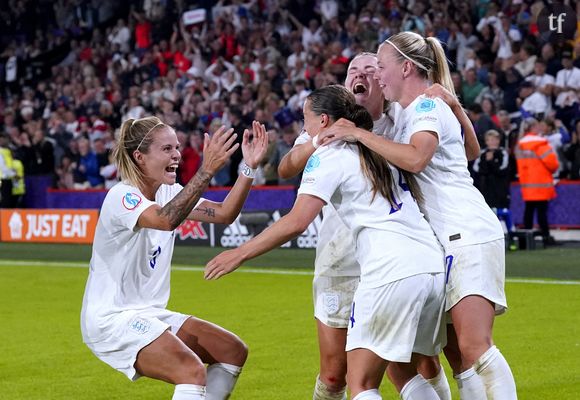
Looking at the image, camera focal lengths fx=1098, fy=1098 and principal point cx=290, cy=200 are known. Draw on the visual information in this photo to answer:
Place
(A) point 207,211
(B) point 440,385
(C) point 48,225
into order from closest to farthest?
(B) point 440,385, (A) point 207,211, (C) point 48,225

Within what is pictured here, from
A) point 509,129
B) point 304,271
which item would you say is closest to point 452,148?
point 304,271

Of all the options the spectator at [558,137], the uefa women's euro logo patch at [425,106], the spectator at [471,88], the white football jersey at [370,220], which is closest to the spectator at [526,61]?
the spectator at [471,88]

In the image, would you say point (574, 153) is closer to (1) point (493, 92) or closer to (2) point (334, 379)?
(1) point (493, 92)

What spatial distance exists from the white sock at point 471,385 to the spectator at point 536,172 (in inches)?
488

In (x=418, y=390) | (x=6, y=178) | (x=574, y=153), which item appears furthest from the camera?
(x=6, y=178)

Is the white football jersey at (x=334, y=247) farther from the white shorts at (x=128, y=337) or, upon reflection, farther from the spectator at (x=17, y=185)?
the spectator at (x=17, y=185)

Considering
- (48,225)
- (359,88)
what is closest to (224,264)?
(359,88)

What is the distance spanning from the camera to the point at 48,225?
2280 cm

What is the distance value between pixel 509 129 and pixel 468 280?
14.4 metres

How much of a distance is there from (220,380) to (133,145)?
1.43 meters

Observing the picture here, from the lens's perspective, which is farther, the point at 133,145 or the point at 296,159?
the point at 133,145

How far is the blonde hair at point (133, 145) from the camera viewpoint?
20.2 feet

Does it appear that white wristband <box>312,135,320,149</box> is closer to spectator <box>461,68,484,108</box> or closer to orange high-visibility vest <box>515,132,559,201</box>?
orange high-visibility vest <box>515,132,559,201</box>

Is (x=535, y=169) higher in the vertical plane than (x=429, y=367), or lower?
lower
